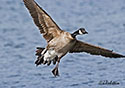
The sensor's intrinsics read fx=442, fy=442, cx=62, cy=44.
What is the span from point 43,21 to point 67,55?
349 centimetres

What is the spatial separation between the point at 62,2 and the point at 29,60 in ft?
20.6

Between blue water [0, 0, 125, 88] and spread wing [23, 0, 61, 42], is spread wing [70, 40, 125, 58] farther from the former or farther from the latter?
blue water [0, 0, 125, 88]

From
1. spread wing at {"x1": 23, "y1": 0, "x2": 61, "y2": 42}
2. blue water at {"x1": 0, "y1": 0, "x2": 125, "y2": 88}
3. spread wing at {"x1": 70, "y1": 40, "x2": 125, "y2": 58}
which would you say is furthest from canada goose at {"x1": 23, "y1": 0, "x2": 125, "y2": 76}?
blue water at {"x1": 0, "y1": 0, "x2": 125, "y2": 88}

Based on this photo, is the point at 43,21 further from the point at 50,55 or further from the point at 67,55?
the point at 67,55

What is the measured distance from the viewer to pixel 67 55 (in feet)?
43.4

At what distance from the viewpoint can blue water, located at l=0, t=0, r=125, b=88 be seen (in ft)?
36.7

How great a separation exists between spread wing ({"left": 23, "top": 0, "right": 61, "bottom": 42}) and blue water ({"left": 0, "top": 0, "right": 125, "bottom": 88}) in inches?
57.4

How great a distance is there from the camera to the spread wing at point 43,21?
32.0 feet

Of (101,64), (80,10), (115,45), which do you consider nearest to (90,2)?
(80,10)

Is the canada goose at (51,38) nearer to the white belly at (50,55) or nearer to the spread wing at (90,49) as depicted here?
the white belly at (50,55)

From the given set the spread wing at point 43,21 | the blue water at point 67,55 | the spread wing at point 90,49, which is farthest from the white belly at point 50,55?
the blue water at point 67,55

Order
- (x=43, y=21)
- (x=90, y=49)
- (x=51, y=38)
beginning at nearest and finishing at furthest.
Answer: (x=43, y=21) → (x=51, y=38) → (x=90, y=49)

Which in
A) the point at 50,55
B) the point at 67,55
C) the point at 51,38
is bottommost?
the point at 50,55

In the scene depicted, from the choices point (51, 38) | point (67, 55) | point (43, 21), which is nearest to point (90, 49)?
point (51, 38)
